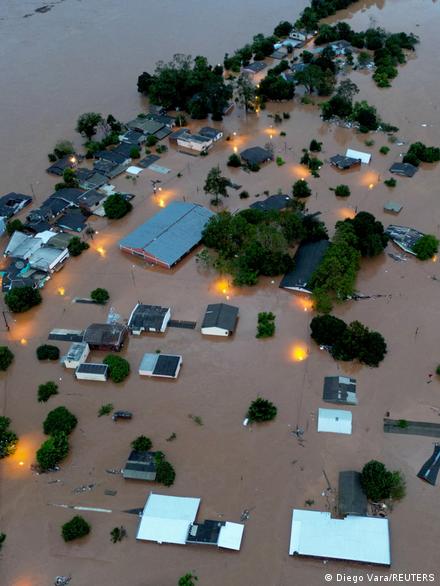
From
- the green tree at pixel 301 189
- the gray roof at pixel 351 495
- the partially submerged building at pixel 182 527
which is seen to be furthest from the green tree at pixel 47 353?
the green tree at pixel 301 189

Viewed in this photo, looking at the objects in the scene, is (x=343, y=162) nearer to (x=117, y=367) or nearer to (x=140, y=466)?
(x=117, y=367)

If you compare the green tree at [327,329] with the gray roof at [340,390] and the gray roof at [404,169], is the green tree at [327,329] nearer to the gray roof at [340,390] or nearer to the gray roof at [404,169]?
the gray roof at [340,390]

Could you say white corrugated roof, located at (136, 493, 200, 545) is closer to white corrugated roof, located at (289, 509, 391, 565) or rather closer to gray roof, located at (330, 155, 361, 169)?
white corrugated roof, located at (289, 509, 391, 565)

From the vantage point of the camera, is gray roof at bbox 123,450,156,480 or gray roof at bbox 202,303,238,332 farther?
gray roof at bbox 202,303,238,332

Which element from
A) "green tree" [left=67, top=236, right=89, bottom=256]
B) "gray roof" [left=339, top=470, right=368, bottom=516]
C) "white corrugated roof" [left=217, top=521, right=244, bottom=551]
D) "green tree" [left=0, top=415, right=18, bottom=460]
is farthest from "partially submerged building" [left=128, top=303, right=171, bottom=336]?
"gray roof" [left=339, top=470, right=368, bottom=516]

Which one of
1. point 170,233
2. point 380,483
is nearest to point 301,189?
point 170,233

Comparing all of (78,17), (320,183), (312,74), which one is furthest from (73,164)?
(78,17)

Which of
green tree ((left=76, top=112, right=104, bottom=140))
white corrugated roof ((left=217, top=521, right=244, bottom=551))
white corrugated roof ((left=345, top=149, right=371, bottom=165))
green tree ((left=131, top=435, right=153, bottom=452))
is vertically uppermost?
green tree ((left=76, top=112, right=104, bottom=140))

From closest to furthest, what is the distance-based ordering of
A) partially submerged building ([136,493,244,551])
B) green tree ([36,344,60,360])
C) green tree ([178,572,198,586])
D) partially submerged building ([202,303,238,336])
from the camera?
green tree ([178,572,198,586]), partially submerged building ([136,493,244,551]), green tree ([36,344,60,360]), partially submerged building ([202,303,238,336])
